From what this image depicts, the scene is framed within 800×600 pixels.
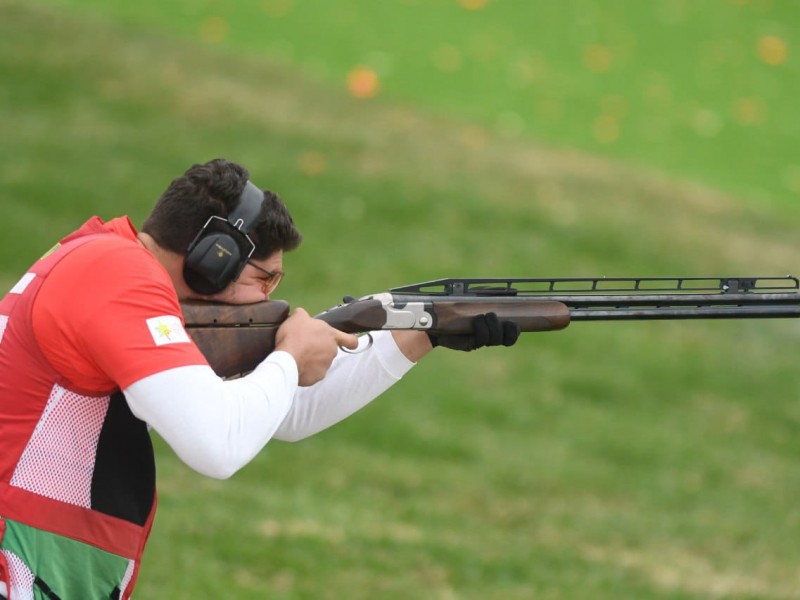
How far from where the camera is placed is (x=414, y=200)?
43.2ft

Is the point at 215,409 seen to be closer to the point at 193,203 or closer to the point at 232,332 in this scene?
the point at 232,332

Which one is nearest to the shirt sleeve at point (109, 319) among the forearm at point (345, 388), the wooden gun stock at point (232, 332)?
the wooden gun stock at point (232, 332)

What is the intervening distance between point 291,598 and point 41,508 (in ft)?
11.6

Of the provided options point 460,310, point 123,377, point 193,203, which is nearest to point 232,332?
point 193,203

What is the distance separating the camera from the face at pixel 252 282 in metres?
4.17

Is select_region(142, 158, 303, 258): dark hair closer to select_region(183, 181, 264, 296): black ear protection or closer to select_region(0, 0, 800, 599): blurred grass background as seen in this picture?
select_region(183, 181, 264, 296): black ear protection

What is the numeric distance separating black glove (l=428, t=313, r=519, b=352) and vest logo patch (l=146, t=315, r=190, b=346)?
1191mm

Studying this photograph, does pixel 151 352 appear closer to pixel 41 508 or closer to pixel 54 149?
pixel 41 508

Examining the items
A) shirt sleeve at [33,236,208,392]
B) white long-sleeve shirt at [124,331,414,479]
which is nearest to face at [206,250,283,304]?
white long-sleeve shirt at [124,331,414,479]

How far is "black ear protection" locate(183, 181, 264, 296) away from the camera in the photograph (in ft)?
12.9

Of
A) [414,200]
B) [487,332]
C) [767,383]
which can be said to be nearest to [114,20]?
[414,200]

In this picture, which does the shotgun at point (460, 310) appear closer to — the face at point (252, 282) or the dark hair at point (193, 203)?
the face at point (252, 282)

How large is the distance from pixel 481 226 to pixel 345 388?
848 cm

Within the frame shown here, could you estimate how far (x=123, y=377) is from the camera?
349 centimetres
